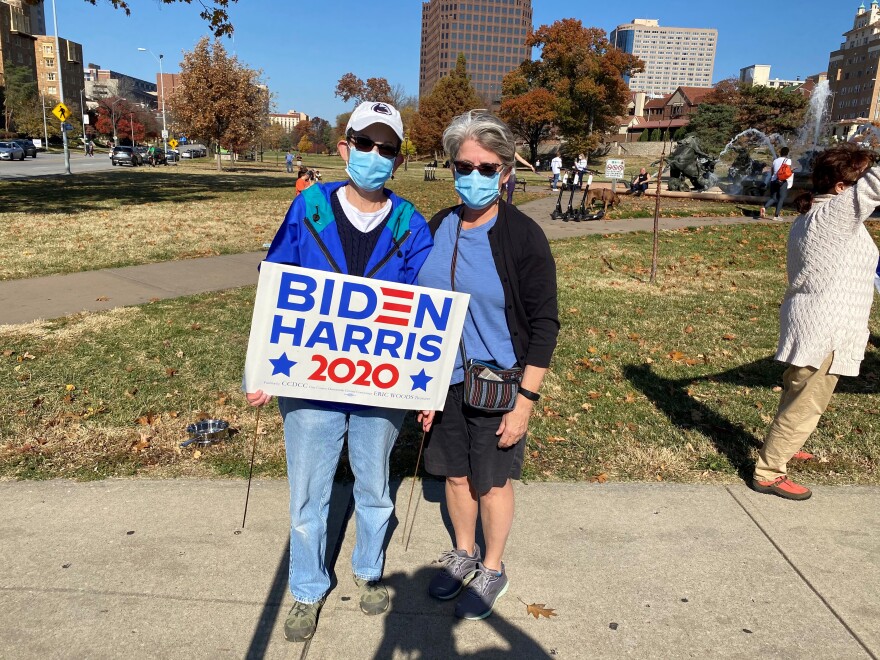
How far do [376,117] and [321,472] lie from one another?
1390mm

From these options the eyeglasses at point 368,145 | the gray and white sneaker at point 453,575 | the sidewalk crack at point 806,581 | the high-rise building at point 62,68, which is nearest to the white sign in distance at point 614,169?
the sidewalk crack at point 806,581

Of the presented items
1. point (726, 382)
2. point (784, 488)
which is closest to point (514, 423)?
point (784, 488)

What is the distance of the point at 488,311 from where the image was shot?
8.78ft

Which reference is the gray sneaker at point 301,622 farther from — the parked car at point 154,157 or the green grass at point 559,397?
the parked car at point 154,157

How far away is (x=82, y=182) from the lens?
27.6m

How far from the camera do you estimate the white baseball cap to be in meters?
2.56

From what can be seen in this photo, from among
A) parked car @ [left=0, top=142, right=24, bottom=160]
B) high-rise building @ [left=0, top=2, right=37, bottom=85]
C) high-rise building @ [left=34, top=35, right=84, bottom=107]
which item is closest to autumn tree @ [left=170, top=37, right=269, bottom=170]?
parked car @ [left=0, top=142, right=24, bottom=160]

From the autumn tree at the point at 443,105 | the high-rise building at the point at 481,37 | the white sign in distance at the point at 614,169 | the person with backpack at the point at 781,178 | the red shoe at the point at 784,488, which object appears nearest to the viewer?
the red shoe at the point at 784,488

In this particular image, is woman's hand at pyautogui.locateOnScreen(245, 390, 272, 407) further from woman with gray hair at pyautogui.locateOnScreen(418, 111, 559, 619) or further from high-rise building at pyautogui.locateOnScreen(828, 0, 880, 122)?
high-rise building at pyautogui.locateOnScreen(828, 0, 880, 122)

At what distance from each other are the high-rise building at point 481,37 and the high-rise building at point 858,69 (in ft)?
261

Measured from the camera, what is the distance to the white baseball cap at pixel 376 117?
2559 millimetres

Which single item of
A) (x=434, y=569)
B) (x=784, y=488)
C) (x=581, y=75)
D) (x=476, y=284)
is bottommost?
(x=434, y=569)

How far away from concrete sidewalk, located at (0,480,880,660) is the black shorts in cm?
63

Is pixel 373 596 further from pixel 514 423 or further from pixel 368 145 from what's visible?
pixel 368 145
